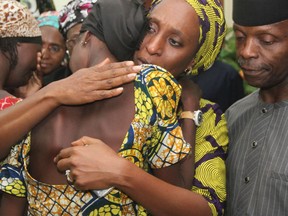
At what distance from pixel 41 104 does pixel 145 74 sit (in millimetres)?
378

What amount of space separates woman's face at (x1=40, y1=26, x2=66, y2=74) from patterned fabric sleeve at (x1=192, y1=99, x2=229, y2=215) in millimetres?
1986

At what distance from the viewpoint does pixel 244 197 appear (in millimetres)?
2092

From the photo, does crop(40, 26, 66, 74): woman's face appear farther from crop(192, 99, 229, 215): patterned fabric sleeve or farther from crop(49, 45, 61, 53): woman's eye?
crop(192, 99, 229, 215): patterned fabric sleeve

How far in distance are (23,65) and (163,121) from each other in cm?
100

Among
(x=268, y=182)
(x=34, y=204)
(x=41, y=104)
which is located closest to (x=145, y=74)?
(x=41, y=104)

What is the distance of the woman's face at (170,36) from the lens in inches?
79.9

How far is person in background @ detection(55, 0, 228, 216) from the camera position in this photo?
1.51 meters

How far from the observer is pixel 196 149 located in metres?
2.09

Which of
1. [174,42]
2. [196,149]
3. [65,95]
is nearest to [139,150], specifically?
[65,95]

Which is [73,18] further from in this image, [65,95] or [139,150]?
[139,150]

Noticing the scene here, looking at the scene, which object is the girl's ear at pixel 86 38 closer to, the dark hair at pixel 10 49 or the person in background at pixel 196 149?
the person in background at pixel 196 149

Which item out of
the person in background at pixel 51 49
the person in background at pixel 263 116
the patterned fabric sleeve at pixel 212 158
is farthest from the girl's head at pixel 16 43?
the person in background at pixel 51 49

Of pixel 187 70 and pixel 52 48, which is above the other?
pixel 187 70

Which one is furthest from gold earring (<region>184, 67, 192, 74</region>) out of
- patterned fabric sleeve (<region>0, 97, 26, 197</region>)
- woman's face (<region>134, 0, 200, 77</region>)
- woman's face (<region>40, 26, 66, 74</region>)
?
woman's face (<region>40, 26, 66, 74</region>)
